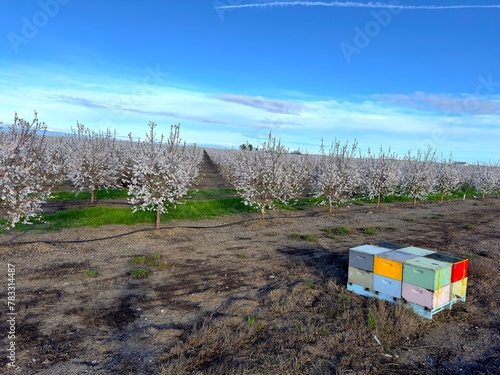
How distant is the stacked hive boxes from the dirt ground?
342 mm

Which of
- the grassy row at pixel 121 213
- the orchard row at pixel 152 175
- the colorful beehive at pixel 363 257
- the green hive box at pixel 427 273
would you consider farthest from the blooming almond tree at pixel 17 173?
the green hive box at pixel 427 273

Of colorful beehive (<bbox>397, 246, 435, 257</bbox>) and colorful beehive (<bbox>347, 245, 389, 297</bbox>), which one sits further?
colorful beehive (<bbox>397, 246, 435, 257</bbox>)

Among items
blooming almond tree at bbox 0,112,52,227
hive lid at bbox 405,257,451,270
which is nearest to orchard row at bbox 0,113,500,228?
blooming almond tree at bbox 0,112,52,227

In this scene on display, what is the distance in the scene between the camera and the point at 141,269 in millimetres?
11391

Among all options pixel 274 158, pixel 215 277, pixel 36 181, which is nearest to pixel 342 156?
pixel 274 158

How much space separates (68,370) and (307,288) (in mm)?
5914

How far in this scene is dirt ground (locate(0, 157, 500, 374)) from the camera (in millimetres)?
6613

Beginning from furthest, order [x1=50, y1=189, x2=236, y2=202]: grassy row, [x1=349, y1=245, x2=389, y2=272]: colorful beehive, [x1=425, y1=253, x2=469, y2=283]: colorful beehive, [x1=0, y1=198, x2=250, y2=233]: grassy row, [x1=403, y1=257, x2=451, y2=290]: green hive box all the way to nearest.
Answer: [x1=50, y1=189, x2=236, y2=202]: grassy row, [x1=0, y1=198, x2=250, y2=233]: grassy row, [x1=349, y1=245, x2=389, y2=272]: colorful beehive, [x1=425, y1=253, x2=469, y2=283]: colorful beehive, [x1=403, y1=257, x2=451, y2=290]: green hive box

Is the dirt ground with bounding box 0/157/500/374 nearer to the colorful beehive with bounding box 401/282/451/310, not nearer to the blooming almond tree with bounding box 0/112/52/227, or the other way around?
the colorful beehive with bounding box 401/282/451/310

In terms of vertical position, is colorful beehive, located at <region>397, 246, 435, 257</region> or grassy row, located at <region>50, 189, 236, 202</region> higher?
colorful beehive, located at <region>397, 246, 435, 257</region>

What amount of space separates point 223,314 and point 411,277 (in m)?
4.29

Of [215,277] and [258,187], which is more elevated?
[258,187]

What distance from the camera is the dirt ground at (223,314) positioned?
661cm

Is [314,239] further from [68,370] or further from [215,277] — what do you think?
[68,370]
